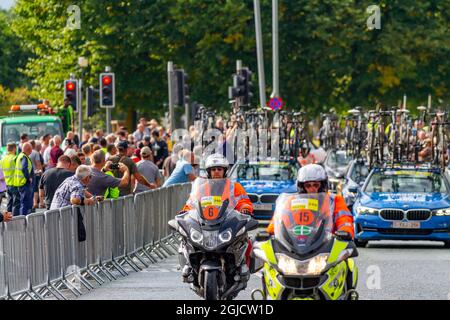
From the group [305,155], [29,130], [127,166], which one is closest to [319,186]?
[127,166]

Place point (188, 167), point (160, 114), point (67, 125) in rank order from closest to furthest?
point (188, 167), point (67, 125), point (160, 114)

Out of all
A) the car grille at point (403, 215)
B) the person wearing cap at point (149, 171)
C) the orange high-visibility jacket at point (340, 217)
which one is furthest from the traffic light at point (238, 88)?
the orange high-visibility jacket at point (340, 217)

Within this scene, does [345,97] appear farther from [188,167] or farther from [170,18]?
[188,167]

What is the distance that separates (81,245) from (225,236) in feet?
12.2

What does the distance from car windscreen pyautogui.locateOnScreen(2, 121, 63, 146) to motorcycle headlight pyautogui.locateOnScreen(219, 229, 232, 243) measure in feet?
76.8

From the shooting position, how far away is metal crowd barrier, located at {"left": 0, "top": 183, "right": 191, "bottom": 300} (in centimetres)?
1591

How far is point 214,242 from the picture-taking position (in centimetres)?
1552

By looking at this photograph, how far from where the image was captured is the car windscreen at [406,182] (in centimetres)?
2598

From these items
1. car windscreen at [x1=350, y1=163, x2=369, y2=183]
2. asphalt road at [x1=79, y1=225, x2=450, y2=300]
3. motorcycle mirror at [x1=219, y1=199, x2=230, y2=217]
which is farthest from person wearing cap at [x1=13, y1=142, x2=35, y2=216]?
motorcycle mirror at [x1=219, y1=199, x2=230, y2=217]

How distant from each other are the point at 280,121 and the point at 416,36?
24.5m

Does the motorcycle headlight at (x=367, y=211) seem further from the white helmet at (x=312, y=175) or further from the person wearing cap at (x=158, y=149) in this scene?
the person wearing cap at (x=158, y=149)

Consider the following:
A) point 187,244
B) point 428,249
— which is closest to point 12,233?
point 187,244

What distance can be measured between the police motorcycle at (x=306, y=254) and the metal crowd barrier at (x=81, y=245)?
3.19 m

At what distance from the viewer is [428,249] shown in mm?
25094
